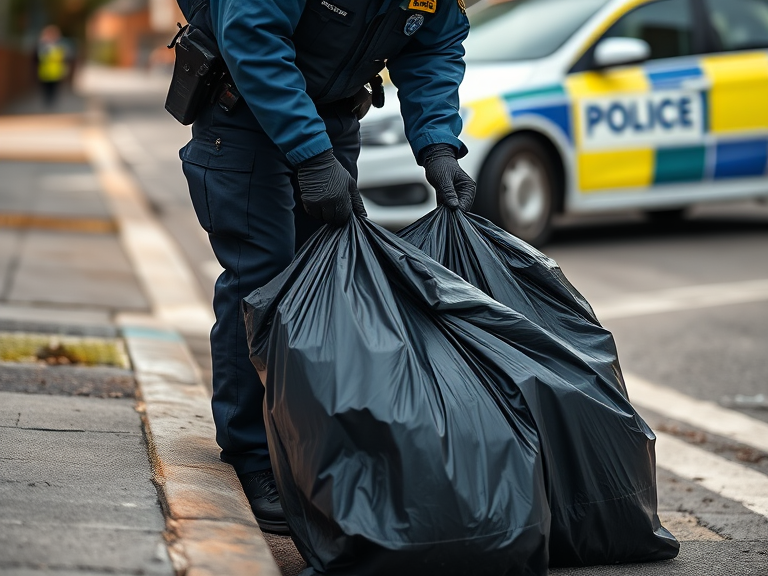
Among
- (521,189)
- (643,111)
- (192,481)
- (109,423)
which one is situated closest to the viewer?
(192,481)

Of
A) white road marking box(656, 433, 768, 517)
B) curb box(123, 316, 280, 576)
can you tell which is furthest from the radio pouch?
white road marking box(656, 433, 768, 517)

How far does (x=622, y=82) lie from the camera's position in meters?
7.26

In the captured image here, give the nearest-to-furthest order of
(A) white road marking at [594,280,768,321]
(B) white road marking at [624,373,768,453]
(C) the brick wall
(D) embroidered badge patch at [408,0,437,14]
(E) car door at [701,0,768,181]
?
(D) embroidered badge patch at [408,0,437,14]
(B) white road marking at [624,373,768,453]
(A) white road marking at [594,280,768,321]
(E) car door at [701,0,768,181]
(C) the brick wall

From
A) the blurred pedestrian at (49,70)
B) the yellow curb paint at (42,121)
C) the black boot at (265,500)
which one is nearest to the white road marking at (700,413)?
the black boot at (265,500)

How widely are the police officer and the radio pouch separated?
0.14 feet

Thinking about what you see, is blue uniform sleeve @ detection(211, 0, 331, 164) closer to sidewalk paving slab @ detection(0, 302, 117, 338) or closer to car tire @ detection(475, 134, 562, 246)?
sidewalk paving slab @ detection(0, 302, 117, 338)

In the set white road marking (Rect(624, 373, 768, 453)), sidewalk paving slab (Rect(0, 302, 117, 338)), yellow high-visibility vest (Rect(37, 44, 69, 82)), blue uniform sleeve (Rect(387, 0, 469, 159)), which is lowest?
yellow high-visibility vest (Rect(37, 44, 69, 82))

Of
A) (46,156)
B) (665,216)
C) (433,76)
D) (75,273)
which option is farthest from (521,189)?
(46,156)

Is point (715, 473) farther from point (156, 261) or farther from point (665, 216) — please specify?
point (665, 216)

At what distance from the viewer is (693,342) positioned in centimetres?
540

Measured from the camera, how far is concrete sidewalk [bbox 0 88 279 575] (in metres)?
2.28

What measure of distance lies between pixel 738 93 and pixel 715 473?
14.9 ft

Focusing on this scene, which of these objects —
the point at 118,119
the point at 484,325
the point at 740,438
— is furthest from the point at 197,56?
the point at 118,119

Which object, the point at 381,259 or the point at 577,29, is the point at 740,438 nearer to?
the point at 381,259
